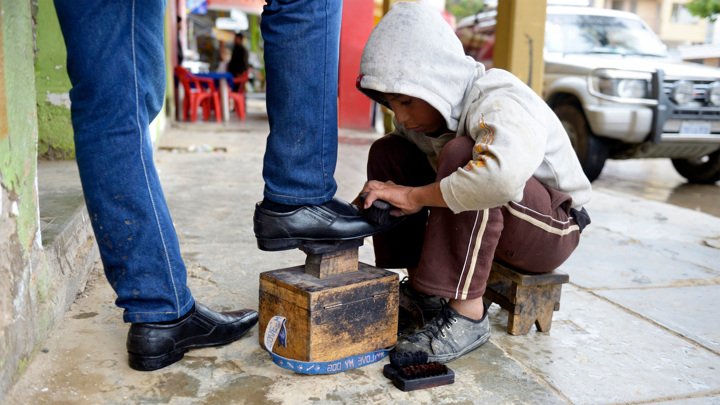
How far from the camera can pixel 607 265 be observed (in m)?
2.76

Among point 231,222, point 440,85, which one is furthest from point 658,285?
point 231,222

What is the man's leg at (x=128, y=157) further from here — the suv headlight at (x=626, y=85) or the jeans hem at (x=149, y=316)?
the suv headlight at (x=626, y=85)

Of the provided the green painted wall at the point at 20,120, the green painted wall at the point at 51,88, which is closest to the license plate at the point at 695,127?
the green painted wall at the point at 51,88

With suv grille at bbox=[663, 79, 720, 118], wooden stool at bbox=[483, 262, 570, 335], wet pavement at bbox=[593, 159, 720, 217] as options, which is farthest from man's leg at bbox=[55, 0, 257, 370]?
suv grille at bbox=[663, 79, 720, 118]

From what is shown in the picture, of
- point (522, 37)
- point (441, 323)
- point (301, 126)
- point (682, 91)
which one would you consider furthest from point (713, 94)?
point (301, 126)

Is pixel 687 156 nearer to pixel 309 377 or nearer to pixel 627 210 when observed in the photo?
pixel 627 210

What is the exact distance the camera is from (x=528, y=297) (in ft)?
→ 6.09

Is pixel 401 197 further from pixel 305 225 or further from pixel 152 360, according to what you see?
pixel 152 360

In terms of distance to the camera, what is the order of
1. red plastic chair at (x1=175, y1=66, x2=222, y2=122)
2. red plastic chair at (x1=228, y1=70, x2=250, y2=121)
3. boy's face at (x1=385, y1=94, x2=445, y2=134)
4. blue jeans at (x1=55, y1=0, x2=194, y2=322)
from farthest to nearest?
red plastic chair at (x1=228, y1=70, x2=250, y2=121) < red plastic chair at (x1=175, y1=66, x2=222, y2=122) < boy's face at (x1=385, y1=94, x2=445, y2=134) < blue jeans at (x1=55, y1=0, x2=194, y2=322)

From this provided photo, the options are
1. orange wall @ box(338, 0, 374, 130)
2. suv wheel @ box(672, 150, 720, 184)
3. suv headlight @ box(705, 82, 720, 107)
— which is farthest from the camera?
orange wall @ box(338, 0, 374, 130)

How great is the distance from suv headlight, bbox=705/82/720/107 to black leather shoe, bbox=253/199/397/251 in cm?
485

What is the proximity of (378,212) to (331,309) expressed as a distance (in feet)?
0.94

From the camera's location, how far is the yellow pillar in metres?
4.02

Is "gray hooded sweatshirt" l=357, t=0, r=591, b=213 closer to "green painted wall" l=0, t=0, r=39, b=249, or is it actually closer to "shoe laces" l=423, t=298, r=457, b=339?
"shoe laces" l=423, t=298, r=457, b=339
